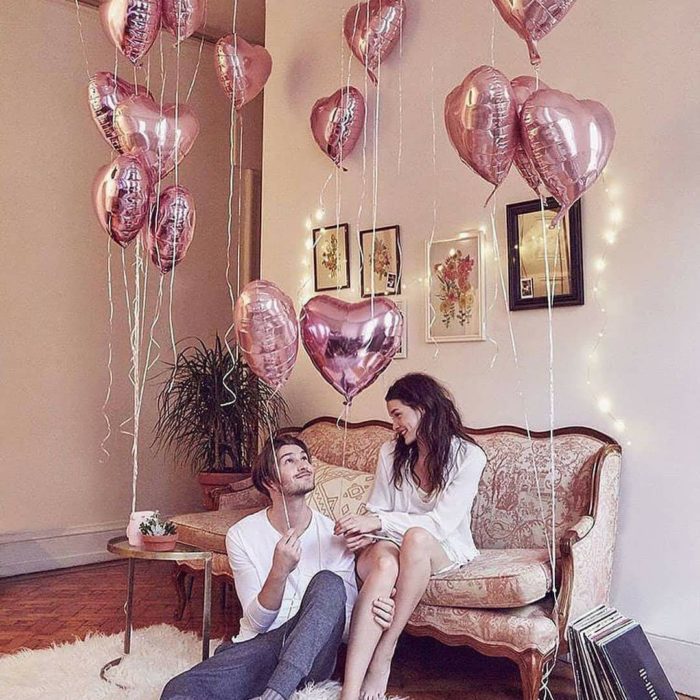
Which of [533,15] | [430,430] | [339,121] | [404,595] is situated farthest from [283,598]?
[339,121]

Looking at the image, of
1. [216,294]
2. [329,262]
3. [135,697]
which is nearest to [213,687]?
[135,697]

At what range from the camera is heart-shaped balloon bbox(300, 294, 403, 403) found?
7.43 feet

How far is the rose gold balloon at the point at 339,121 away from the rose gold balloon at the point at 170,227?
1.01 meters

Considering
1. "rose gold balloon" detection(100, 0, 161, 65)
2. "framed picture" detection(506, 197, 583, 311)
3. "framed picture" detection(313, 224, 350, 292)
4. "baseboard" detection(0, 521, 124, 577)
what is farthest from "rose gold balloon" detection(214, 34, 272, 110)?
"baseboard" detection(0, 521, 124, 577)

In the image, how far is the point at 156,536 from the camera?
242 cm

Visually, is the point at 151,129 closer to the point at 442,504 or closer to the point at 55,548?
the point at 442,504

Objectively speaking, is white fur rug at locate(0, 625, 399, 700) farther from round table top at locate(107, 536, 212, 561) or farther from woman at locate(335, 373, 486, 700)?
round table top at locate(107, 536, 212, 561)

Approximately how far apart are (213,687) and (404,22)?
2914mm

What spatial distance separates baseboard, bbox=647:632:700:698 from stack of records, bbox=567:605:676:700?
475mm

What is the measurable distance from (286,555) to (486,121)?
1275 millimetres

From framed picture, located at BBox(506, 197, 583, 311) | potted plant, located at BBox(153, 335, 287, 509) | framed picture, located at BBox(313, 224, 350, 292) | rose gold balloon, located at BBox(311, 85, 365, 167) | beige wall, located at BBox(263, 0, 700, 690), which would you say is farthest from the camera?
potted plant, located at BBox(153, 335, 287, 509)

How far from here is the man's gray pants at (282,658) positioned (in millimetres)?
1966

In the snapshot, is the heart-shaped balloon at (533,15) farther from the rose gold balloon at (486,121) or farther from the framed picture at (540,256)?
the framed picture at (540,256)

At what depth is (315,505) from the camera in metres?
3.16
